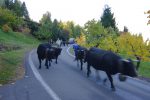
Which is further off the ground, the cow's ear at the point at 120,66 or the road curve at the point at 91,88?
the cow's ear at the point at 120,66

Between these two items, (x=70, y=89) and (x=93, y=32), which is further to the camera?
(x=93, y=32)

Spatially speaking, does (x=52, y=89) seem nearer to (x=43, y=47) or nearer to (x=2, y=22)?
(x=43, y=47)

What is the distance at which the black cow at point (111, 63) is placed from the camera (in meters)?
16.3

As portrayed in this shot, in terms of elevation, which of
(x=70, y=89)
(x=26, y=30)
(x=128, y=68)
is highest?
(x=128, y=68)

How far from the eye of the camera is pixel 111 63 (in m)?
17.5

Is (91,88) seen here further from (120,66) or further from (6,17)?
(6,17)

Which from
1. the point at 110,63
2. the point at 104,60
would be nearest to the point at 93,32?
the point at 104,60

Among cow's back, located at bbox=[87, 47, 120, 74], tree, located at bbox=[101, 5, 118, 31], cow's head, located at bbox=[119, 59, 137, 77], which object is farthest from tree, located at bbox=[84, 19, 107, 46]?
cow's head, located at bbox=[119, 59, 137, 77]

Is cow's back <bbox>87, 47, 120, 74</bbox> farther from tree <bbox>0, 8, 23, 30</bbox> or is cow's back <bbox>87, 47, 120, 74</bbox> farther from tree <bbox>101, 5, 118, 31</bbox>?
tree <bbox>0, 8, 23, 30</bbox>

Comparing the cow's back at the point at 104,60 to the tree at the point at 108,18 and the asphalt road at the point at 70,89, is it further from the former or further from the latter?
the tree at the point at 108,18

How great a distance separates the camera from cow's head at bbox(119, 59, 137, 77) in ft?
53.1

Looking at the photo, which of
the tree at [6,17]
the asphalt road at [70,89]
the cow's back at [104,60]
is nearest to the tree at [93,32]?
the tree at [6,17]

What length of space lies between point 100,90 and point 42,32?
88.1 m

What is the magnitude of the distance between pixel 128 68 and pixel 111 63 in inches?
53.5
